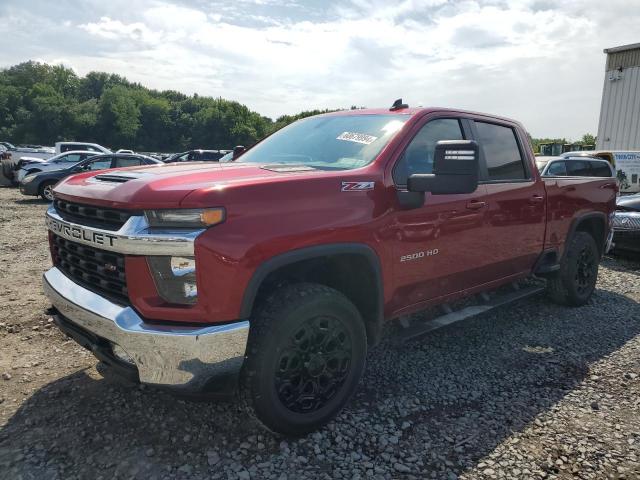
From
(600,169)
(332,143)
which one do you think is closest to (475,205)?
(332,143)

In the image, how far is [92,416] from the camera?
2762 mm

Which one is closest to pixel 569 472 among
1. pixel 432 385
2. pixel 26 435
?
pixel 432 385

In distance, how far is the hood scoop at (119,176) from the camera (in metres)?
2.55

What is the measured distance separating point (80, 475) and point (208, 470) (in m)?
0.61

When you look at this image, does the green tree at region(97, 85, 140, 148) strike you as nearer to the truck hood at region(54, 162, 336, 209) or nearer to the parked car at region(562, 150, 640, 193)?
the parked car at region(562, 150, 640, 193)

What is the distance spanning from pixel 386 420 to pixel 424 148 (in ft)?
5.83

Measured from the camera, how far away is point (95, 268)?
249 centimetres

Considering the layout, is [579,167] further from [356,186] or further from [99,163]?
[99,163]

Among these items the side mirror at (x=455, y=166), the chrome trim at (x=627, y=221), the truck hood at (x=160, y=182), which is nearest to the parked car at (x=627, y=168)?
the chrome trim at (x=627, y=221)

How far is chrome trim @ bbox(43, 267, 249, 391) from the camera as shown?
83.4 inches

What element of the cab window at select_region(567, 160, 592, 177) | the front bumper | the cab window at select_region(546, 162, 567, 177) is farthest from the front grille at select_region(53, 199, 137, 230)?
Result: the cab window at select_region(567, 160, 592, 177)

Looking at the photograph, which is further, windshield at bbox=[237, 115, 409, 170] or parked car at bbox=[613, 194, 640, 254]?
parked car at bbox=[613, 194, 640, 254]

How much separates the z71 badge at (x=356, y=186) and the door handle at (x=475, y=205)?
3.25 ft

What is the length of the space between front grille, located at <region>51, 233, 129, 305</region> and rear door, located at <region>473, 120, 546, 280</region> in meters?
2.47
